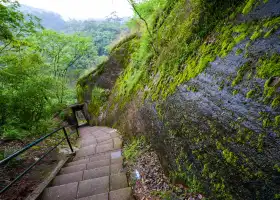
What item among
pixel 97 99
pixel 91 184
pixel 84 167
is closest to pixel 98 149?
pixel 84 167

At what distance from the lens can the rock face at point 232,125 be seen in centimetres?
145

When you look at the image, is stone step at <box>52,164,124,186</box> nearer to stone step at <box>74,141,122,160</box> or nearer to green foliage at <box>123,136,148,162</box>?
green foliage at <box>123,136,148,162</box>

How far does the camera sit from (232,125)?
1744 mm

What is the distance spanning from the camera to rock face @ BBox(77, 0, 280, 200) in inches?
57.2

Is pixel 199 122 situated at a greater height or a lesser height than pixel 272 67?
lesser

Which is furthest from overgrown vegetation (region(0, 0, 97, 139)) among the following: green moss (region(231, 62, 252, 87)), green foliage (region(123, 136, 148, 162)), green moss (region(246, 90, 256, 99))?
green moss (region(246, 90, 256, 99))

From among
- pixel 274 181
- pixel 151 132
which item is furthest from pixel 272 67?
pixel 151 132

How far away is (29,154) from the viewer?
17.2 feet

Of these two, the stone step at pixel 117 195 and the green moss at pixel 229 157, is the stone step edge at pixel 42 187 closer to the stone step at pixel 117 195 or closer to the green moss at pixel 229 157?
the stone step at pixel 117 195

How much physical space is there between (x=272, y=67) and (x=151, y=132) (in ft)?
8.25

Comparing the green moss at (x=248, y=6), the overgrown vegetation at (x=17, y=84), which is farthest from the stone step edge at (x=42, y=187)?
the green moss at (x=248, y=6)

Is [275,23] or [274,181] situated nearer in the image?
[274,181]

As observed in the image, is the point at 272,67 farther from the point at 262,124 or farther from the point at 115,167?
the point at 115,167

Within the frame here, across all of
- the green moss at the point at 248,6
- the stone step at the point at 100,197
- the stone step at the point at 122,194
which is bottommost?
the stone step at the point at 122,194
